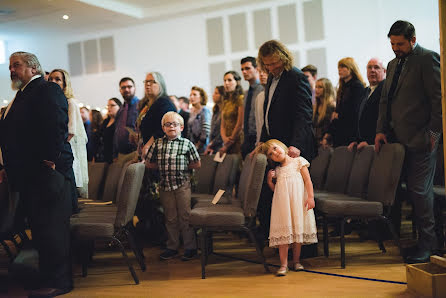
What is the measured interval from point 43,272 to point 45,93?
3.69 feet

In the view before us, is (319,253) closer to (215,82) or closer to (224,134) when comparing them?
(224,134)

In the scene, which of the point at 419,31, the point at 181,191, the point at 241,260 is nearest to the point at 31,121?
the point at 181,191

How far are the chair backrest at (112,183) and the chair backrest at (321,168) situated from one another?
6.09 feet

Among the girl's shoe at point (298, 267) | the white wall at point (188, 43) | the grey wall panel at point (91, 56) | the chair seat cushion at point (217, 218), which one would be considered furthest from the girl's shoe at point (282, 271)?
the grey wall panel at point (91, 56)

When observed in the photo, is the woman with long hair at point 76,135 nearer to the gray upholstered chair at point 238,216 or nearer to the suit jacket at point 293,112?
the gray upholstered chair at point 238,216

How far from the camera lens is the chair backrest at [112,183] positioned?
499 centimetres

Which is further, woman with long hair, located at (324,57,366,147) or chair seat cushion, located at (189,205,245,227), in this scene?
woman with long hair, located at (324,57,366,147)

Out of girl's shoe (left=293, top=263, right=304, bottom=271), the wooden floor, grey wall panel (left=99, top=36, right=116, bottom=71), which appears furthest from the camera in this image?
grey wall panel (left=99, top=36, right=116, bottom=71)

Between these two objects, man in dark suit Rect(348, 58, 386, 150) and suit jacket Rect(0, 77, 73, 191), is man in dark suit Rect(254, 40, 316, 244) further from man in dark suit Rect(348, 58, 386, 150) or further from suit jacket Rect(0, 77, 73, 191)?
suit jacket Rect(0, 77, 73, 191)

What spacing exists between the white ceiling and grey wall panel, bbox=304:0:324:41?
1342 mm

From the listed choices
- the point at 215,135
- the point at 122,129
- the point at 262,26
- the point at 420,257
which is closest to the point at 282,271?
the point at 420,257

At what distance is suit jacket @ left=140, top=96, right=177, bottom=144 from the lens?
4.97 metres

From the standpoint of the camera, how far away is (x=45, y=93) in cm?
344

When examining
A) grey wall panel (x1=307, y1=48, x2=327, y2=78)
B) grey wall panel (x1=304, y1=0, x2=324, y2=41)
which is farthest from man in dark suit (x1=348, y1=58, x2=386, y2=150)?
grey wall panel (x1=304, y1=0, x2=324, y2=41)
